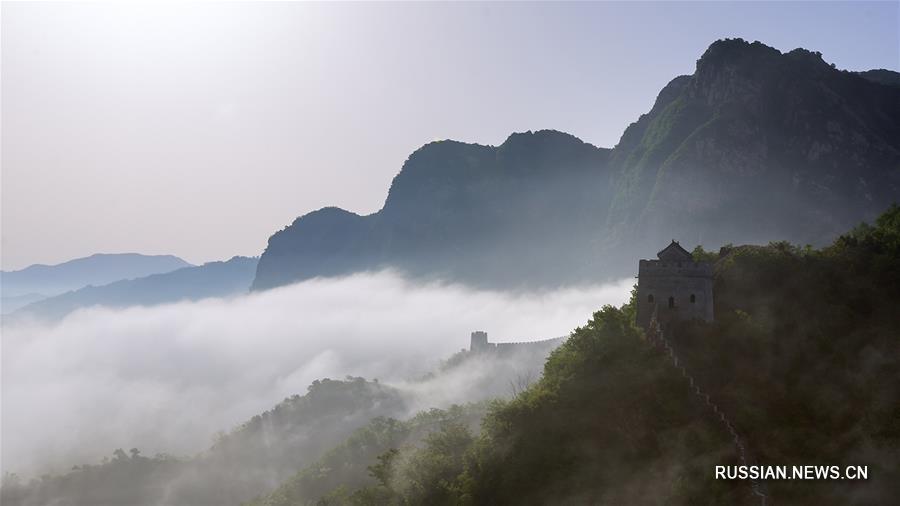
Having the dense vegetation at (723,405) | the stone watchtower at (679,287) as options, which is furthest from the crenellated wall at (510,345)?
the stone watchtower at (679,287)

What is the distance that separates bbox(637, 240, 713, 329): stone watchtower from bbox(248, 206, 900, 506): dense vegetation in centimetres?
142

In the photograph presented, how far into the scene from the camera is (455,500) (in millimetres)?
51625

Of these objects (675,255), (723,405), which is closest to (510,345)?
(675,255)

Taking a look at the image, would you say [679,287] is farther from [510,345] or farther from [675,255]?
[510,345]

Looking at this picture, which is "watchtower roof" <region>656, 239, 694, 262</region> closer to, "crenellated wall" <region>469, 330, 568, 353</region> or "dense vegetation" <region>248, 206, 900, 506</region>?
"dense vegetation" <region>248, 206, 900, 506</region>

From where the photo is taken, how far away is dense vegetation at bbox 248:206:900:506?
139 feet

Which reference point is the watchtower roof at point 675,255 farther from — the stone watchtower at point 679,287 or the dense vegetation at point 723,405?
the dense vegetation at point 723,405

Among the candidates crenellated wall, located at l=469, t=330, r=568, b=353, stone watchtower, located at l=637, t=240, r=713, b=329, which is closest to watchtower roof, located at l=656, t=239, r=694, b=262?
stone watchtower, located at l=637, t=240, r=713, b=329

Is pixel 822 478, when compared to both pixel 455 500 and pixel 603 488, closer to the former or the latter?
pixel 603 488

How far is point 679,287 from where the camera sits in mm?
53594

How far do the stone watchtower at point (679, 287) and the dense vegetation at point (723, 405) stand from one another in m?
1.42

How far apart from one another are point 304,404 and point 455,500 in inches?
4231

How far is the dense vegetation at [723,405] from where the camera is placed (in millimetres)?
42312

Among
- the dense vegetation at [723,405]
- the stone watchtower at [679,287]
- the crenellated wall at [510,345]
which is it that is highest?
the stone watchtower at [679,287]
